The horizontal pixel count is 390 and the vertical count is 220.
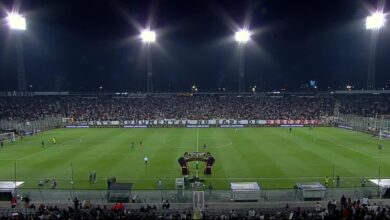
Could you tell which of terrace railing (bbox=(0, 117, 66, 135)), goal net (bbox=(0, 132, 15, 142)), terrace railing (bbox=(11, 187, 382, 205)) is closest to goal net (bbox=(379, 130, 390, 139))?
terrace railing (bbox=(11, 187, 382, 205))

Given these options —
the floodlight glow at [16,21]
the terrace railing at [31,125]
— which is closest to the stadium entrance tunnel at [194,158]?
the terrace railing at [31,125]

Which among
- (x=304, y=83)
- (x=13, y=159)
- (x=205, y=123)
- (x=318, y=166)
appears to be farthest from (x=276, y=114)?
(x=13, y=159)

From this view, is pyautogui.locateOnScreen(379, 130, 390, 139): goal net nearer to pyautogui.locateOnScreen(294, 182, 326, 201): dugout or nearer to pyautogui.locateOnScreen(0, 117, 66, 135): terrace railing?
pyautogui.locateOnScreen(294, 182, 326, 201): dugout

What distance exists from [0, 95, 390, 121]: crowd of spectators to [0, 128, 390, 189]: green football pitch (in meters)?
23.8

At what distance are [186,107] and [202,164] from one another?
62.4 meters

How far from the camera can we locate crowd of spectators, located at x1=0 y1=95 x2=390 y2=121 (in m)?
94.0

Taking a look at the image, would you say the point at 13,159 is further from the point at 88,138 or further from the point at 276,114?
the point at 276,114

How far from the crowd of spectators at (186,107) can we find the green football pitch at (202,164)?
2376cm

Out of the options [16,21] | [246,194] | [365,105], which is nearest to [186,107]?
Answer: [365,105]

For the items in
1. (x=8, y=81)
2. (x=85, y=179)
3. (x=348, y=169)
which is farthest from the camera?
(x=8, y=81)

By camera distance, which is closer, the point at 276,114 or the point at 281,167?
the point at 281,167

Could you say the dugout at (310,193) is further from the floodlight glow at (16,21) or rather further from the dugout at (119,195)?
the floodlight glow at (16,21)

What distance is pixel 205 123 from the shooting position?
3543 inches

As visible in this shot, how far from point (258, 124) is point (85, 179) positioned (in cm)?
5724
